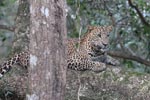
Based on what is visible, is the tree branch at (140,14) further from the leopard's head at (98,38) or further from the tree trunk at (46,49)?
the tree trunk at (46,49)

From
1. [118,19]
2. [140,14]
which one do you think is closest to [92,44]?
[140,14]

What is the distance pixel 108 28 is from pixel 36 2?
3.01 metres

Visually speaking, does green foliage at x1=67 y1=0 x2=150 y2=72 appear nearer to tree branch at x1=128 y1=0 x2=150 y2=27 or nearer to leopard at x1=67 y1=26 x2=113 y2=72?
tree branch at x1=128 y1=0 x2=150 y2=27

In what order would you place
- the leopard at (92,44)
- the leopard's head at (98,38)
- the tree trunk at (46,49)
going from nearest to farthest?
the tree trunk at (46,49), the leopard at (92,44), the leopard's head at (98,38)

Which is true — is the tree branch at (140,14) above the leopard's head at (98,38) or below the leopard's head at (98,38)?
above

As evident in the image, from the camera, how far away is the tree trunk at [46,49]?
14.0 feet

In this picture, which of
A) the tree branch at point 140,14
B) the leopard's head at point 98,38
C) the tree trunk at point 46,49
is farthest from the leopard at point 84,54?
the tree branch at point 140,14

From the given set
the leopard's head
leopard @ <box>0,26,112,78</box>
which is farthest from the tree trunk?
the leopard's head

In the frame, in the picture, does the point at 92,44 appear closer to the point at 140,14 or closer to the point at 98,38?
the point at 98,38

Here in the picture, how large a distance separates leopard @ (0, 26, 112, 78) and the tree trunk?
1760 millimetres

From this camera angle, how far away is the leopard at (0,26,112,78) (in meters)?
6.18

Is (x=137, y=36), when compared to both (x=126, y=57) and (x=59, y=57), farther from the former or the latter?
(x=59, y=57)

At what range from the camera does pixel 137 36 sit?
971 centimetres

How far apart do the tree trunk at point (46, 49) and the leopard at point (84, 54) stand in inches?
69.3
